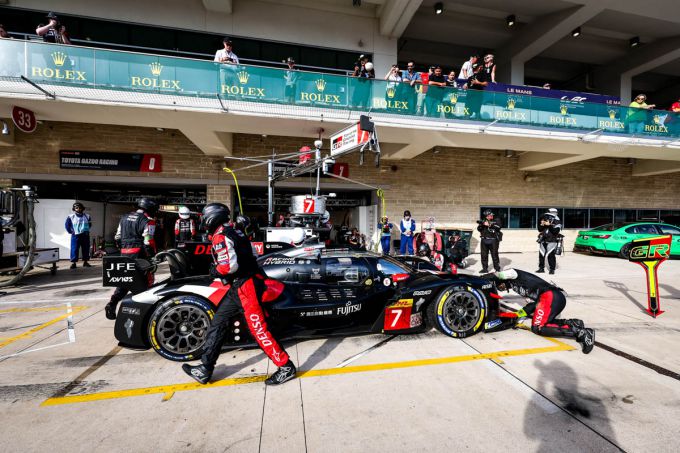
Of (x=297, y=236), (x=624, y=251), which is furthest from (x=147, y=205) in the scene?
(x=624, y=251)

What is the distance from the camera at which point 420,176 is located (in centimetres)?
1195

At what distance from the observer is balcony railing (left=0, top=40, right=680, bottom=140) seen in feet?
21.2

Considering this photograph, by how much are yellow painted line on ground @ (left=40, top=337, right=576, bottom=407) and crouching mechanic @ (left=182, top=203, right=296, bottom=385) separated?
0.15 meters

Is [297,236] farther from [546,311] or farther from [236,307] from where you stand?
[546,311]

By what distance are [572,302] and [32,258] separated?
10448 millimetres

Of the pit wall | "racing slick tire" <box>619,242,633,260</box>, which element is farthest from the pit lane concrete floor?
"racing slick tire" <box>619,242,633,260</box>

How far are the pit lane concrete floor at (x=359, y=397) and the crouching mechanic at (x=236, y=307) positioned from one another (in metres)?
0.16

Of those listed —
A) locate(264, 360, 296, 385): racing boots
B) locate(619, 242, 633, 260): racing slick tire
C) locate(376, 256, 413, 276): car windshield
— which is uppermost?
locate(376, 256, 413, 276): car windshield

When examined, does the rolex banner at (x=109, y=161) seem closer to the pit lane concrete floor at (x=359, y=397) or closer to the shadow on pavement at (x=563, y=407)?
the pit lane concrete floor at (x=359, y=397)

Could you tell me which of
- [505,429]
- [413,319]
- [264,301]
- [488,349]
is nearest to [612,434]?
[505,429]

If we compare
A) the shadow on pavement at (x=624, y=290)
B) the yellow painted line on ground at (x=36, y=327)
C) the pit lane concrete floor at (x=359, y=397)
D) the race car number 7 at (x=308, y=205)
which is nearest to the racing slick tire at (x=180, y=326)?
the pit lane concrete floor at (x=359, y=397)

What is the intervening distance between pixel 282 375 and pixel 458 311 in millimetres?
2111

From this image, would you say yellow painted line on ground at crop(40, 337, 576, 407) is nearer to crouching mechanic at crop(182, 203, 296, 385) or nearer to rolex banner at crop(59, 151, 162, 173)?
crouching mechanic at crop(182, 203, 296, 385)

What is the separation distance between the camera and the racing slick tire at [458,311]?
330 centimetres
